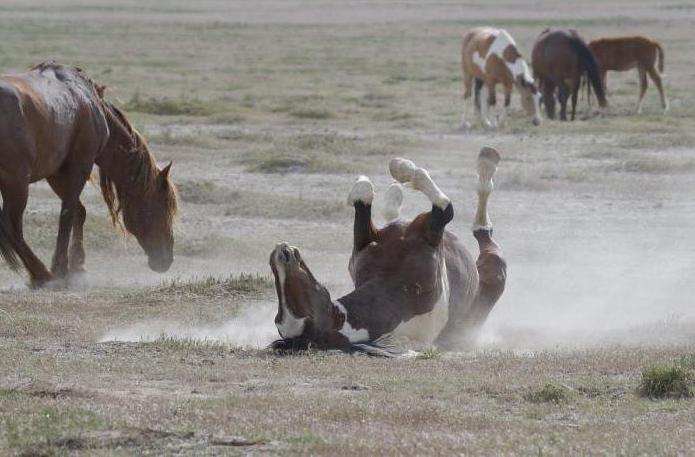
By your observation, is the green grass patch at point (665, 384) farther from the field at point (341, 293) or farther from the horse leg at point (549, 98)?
the horse leg at point (549, 98)

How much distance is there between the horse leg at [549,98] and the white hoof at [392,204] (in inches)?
758

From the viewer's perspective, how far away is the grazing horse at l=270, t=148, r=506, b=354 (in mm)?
7453

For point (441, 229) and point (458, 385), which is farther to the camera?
point (441, 229)

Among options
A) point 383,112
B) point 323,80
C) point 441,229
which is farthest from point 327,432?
point 323,80

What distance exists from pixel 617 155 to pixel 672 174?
7.25 feet

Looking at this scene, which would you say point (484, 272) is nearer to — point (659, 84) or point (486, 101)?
point (486, 101)

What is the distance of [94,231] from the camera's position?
14.3m

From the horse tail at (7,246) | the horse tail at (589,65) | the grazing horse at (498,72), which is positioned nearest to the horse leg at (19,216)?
the horse tail at (7,246)

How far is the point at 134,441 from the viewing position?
5617 mm

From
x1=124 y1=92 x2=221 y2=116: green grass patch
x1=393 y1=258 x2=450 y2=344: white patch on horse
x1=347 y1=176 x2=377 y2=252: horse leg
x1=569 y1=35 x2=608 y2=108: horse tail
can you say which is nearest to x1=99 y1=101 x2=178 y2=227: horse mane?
x1=347 y1=176 x2=377 y2=252: horse leg

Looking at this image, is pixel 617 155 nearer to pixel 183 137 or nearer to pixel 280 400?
pixel 183 137

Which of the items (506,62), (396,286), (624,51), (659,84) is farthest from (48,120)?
(624,51)

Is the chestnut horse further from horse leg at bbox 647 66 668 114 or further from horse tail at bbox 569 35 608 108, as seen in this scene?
horse leg at bbox 647 66 668 114

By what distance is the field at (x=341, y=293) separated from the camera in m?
5.86
